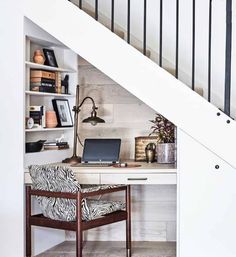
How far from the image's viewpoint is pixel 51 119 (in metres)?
4.22

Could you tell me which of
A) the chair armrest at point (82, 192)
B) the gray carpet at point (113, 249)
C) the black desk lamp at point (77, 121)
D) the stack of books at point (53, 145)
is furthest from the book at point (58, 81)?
Answer: the gray carpet at point (113, 249)

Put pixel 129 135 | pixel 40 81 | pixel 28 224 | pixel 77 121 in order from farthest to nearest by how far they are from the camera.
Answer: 1. pixel 129 135
2. pixel 77 121
3. pixel 40 81
4. pixel 28 224

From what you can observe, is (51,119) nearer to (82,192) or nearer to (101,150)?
(101,150)

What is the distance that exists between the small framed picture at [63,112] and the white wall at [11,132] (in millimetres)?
616

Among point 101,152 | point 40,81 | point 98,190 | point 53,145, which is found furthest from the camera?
point 53,145

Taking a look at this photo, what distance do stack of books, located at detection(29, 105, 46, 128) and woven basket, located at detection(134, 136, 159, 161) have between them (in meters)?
0.86

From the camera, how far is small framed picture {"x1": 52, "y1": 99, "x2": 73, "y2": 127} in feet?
14.2

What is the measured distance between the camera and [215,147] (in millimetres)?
3447

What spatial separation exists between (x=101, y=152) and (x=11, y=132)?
81 centimetres

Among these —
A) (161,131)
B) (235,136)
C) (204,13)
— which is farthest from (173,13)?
(235,136)

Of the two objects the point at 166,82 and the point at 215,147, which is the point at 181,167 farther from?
the point at 166,82

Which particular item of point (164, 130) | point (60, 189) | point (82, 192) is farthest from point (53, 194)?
point (164, 130)

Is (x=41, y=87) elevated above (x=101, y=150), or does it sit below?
above

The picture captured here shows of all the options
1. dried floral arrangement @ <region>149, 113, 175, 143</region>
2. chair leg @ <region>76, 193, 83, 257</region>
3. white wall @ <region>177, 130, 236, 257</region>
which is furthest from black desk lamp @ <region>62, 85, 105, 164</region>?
white wall @ <region>177, 130, 236, 257</region>
